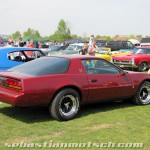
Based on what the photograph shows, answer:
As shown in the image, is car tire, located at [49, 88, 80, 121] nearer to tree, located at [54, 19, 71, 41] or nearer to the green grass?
the green grass

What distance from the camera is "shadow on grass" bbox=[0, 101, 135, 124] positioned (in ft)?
20.7

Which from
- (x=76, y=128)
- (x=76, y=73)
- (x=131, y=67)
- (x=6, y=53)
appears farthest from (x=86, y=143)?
(x=131, y=67)

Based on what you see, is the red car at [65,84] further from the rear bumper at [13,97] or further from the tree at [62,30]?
the tree at [62,30]

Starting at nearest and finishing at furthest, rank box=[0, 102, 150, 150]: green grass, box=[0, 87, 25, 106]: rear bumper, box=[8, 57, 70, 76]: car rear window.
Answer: box=[0, 102, 150, 150]: green grass, box=[0, 87, 25, 106]: rear bumper, box=[8, 57, 70, 76]: car rear window

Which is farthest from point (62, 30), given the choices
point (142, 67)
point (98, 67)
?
point (98, 67)

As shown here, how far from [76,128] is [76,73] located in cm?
127

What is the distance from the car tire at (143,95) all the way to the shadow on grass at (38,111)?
0.63ft

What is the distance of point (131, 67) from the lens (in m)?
15.7

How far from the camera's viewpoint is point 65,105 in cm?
630

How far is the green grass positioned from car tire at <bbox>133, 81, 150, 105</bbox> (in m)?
0.33

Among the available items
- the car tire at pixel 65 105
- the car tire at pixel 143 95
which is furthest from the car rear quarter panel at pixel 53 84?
the car tire at pixel 143 95

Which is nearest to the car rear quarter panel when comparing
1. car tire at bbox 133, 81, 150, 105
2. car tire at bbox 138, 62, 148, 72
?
car tire at bbox 133, 81, 150, 105

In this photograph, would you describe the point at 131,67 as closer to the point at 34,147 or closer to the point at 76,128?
the point at 76,128

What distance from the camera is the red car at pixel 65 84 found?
5809 mm
